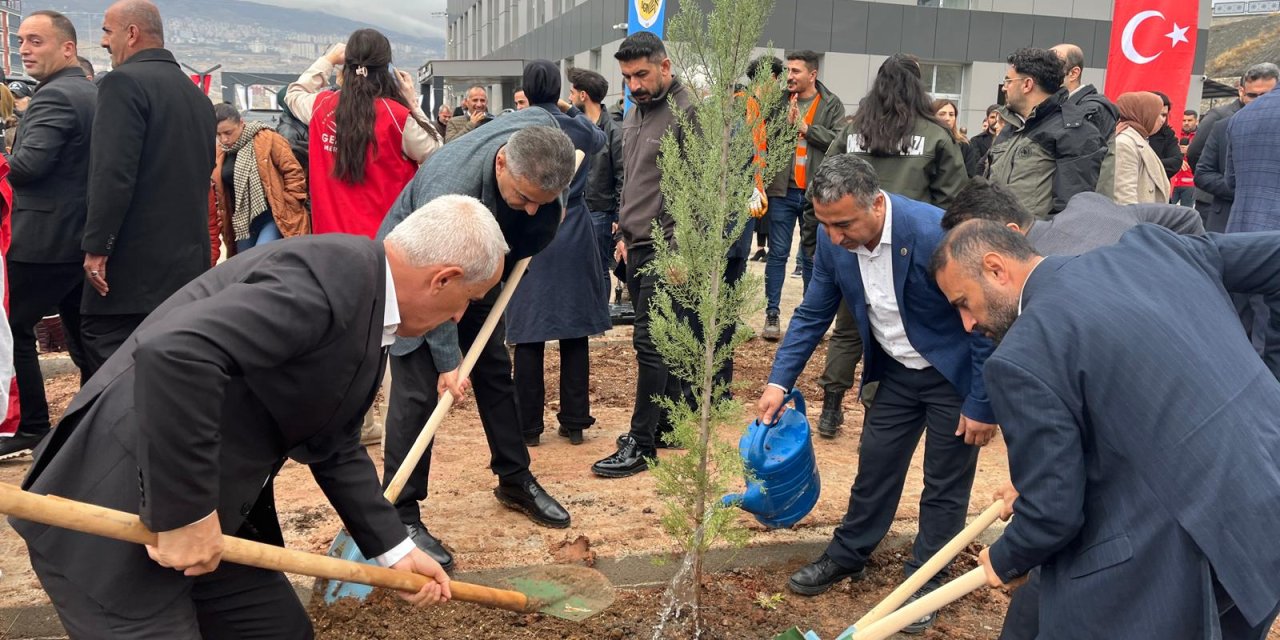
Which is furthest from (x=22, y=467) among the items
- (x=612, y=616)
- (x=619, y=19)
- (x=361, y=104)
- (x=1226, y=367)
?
(x=619, y=19)

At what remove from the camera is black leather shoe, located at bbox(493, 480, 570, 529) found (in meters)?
4.07

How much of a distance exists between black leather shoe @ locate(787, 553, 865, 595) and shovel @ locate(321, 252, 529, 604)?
1.58 m

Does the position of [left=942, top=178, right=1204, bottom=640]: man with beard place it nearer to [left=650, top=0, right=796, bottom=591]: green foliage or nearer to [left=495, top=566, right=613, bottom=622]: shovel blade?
[left=650, top=0, right=796, bottom=591]: green foliage

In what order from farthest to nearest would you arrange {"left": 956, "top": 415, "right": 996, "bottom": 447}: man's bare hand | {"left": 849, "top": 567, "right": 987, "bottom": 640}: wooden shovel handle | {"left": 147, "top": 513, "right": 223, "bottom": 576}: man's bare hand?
1. {"left": 956, "top": 415, "right": 996, "bottom": 447}: man's bare hand
2. {"left": 849, "top": 567, "right": 987, "bottom": 640}: wooden shovel handle
3. {"left": 147, "top": 513, "right": 223, "bottom": 576}: man's bare hand

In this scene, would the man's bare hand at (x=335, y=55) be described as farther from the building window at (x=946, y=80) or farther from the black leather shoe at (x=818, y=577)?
the building window at (x=946, y=80)

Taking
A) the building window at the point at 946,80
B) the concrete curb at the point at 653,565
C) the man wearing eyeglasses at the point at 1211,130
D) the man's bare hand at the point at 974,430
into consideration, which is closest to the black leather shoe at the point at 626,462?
the concrete curb at the point at 653,565

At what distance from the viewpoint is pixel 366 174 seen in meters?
4.60

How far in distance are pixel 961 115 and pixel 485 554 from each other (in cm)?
1925

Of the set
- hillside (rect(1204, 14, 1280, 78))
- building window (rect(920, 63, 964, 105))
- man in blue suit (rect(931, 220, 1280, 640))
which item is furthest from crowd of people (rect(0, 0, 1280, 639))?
hillside (rect(1204, 14, 1280, 78))

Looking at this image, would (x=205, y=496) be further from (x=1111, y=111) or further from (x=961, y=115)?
(x=961, y=115)

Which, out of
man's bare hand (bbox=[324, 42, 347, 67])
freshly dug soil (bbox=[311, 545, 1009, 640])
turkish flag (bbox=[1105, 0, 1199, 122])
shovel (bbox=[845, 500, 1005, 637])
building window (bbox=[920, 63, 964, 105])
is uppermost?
building window (bbox=[920, 63, 964, 105])

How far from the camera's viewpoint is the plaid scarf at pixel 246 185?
17.4 ft

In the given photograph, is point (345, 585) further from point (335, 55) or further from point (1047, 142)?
point (1047, 142)

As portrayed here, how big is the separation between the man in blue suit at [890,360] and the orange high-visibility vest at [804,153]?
11.9ft
